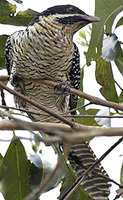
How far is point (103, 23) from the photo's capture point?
183cm

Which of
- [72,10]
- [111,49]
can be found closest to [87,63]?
[111,49]

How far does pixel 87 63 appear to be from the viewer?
72.1 inches

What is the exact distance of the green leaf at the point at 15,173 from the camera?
71.6 inches

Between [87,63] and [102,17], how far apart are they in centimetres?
19

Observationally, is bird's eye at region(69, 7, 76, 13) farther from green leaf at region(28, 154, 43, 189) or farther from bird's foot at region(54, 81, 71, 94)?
green leaf at region(28, 154, 43, 189)

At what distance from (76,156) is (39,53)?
1.86 ft

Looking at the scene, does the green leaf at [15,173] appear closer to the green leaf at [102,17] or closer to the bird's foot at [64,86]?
the bird's foot at [64,86]

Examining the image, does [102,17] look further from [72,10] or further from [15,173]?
[15,173]

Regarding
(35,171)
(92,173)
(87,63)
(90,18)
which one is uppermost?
(90,18)

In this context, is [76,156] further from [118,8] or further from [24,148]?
[118,8]

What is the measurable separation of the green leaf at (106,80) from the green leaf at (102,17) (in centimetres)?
15

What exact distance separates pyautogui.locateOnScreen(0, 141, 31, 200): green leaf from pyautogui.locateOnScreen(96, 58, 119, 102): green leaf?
16.5 inches

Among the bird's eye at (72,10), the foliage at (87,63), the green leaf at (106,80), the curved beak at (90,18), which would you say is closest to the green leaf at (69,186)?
the foliage at (87,63)

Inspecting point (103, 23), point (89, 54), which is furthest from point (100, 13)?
point (89, 54)
